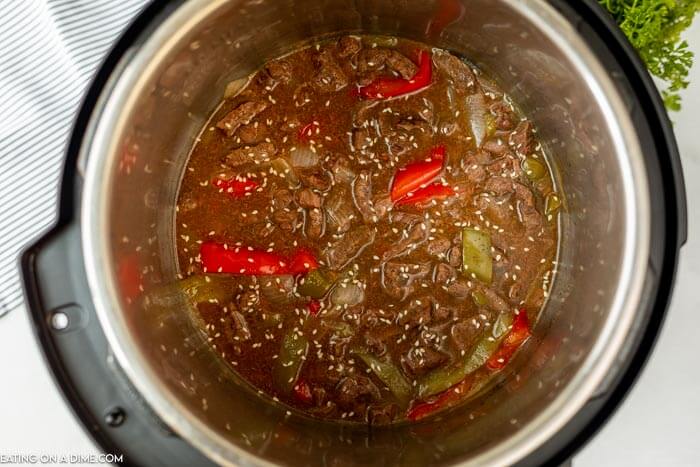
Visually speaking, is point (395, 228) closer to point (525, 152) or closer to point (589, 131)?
point (525, 152)

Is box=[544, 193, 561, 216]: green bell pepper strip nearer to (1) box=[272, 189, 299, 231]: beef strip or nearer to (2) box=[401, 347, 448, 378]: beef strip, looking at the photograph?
(2) box=[401, 347, 448, 378]: beef strip

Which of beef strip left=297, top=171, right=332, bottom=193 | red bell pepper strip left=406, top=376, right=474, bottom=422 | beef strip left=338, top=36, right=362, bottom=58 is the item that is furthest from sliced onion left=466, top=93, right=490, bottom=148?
red bell pepper strip left=406, top=376, right=474, bottom=422

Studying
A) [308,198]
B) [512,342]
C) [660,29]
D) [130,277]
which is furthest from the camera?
[512,342]

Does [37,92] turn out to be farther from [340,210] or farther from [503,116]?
[503,116]

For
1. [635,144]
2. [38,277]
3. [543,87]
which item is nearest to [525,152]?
[543,87]

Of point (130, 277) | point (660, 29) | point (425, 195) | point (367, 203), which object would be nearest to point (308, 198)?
point (367, 203)

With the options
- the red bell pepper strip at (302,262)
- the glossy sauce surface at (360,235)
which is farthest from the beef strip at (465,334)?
the red bell pepper strip at (302,262)
